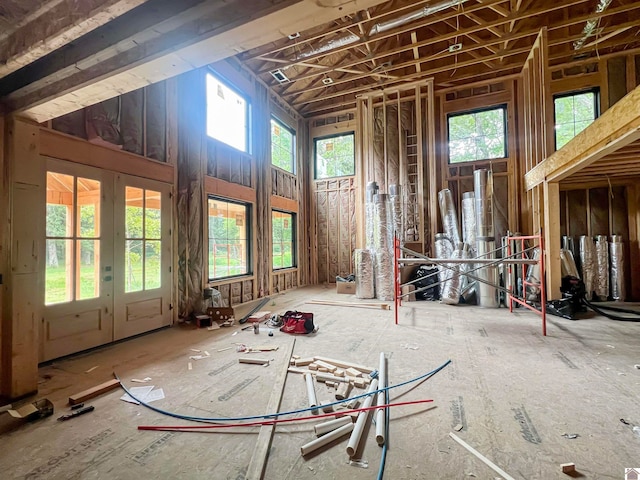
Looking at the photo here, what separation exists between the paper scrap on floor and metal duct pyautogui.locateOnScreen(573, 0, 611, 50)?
8.31 meters

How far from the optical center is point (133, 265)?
3920 mm

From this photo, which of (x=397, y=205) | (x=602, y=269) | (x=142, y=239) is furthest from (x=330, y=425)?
(x=602, y=269)

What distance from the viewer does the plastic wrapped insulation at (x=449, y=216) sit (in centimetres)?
677

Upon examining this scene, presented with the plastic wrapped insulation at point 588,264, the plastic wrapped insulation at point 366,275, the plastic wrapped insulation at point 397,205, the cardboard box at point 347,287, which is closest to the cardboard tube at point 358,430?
the plastic wrapped insulation at point 366,275

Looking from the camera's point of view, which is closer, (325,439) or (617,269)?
(325,439)

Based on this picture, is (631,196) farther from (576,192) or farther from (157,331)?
(157,331)

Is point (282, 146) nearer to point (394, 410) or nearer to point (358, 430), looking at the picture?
point (394, 410)

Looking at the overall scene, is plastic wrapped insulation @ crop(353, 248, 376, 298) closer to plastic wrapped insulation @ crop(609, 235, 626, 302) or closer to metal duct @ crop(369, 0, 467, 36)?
metal duct @ crop(369, 0, 467, 36)

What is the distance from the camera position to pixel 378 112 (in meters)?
8.06

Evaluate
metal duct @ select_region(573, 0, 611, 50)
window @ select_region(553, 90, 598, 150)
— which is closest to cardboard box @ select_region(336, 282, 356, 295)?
window @ select_region(553, 90, 598, 150)

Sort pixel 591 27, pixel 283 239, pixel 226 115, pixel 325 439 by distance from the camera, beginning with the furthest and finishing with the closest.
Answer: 1. pixel 283 239
2. pixel 226 115
3. pixel 591 27
4. pixel 325 439

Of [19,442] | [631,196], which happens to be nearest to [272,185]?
[19,442]

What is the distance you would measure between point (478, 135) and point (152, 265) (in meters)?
7.86

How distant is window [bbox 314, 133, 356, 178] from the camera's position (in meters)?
8.87
